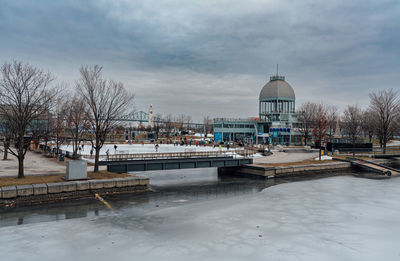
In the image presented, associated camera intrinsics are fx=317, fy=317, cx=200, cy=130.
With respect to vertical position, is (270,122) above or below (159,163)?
above

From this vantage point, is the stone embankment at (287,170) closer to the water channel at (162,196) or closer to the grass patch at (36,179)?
the water channel at (162,196)

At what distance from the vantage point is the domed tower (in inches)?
3935

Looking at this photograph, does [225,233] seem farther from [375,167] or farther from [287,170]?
[375,167]

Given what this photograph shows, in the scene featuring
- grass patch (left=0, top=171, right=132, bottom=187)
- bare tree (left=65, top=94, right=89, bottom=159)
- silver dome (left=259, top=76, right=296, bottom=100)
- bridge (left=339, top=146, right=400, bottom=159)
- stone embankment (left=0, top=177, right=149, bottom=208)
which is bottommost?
stone embankment (left=0, top=177, right=149, bottom=208)

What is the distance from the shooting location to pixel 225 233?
58.6ft

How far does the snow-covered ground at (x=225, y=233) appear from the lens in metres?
14.5

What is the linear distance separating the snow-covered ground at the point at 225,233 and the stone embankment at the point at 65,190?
227 inches

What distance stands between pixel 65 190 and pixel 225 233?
15786 millimetres

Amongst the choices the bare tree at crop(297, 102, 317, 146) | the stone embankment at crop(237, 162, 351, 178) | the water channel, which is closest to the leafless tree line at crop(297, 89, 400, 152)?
the bare tree at crop(297, 102, 317, 146)

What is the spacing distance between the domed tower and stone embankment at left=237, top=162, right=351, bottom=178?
49.8m

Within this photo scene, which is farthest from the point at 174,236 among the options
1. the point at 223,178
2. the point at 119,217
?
the point at 223,178

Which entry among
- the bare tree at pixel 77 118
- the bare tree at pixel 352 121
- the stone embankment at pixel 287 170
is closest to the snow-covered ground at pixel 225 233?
the stone embankment at pixel 287 170

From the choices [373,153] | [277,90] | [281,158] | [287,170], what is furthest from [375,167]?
[277,90]

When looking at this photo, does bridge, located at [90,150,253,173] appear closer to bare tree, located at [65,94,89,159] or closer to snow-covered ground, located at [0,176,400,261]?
bare tree, located at [65,94,89,159]
